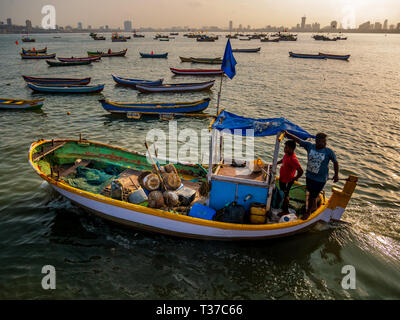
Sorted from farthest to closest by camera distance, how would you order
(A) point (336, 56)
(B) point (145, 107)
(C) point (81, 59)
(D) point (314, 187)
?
(A) point (336, 56), (C) point (81, 59), (B) point (145, 107), (D) point (314, 187)

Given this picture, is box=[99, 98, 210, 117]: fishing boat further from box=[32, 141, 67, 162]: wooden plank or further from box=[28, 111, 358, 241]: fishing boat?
box=[28, 111, 358, 241]: fishing boat

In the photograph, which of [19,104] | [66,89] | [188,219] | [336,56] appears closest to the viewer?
[188,219]

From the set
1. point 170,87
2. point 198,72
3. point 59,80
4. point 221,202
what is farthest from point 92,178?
point 198,72

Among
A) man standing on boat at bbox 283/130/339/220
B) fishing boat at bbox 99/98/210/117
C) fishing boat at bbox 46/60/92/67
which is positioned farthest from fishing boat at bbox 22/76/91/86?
man standing on boat at bbox 283/130/339/220

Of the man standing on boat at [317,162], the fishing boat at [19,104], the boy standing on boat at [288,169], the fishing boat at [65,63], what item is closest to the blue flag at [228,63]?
the boy standing on boat at [288,169]

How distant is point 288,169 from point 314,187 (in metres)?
0.87

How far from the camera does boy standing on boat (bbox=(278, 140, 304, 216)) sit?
7.09 m

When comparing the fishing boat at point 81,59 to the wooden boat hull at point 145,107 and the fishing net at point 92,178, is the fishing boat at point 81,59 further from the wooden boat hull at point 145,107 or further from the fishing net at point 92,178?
the fishing net at point 92,178

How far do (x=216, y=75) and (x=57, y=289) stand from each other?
38.4m

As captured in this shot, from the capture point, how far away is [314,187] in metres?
7.29

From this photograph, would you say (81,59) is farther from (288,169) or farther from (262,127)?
(288,169)

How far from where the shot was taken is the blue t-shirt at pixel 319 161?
22.4ft

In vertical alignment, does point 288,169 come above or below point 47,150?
above
